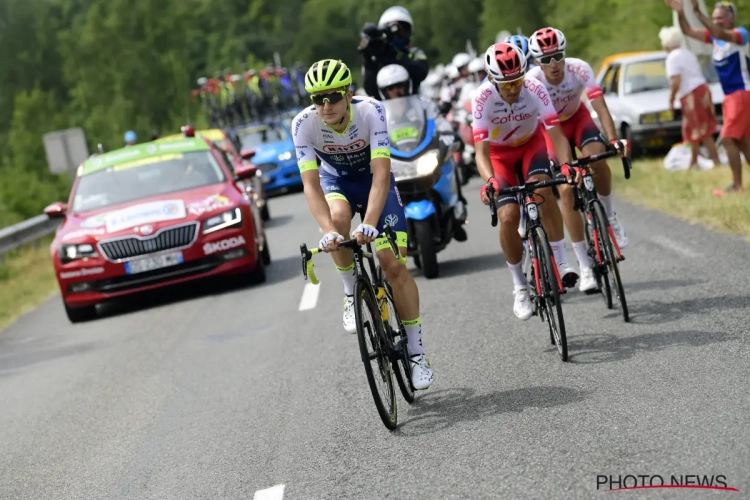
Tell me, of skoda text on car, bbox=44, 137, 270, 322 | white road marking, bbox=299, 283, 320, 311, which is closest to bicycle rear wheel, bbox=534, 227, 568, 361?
white road marking, bbox=299, 283, 320, 311

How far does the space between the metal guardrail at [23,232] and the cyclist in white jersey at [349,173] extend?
1324 centimetres

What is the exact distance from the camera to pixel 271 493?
6.06m

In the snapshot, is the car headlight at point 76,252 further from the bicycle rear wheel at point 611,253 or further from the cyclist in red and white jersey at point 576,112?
the bicycle rear wheel at point 611,253

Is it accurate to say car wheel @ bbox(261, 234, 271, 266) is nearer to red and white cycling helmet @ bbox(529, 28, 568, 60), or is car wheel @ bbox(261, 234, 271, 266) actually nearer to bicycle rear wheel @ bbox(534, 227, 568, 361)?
red and white cycling helmet @ bbox(529, 28, 568, 60)

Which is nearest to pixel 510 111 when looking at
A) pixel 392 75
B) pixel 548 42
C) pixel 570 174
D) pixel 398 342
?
pixel 570 174

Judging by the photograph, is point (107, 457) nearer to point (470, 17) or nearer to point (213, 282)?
point (213, 282)

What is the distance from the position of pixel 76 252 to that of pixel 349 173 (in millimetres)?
6704

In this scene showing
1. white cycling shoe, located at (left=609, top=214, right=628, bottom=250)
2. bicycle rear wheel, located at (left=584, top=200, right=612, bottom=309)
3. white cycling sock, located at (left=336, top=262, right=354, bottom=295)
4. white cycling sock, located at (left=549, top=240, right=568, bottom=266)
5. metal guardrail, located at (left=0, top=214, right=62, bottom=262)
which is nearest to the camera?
white cycling sock, located at (left=336, top=262, right=354, bottom=295)

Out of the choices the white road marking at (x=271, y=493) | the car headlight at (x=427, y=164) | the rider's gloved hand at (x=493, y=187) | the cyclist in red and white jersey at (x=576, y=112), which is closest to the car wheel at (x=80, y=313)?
the car headlight at (x=427, y=164)

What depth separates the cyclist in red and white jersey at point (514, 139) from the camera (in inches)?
330

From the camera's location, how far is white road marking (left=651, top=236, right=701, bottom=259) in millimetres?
11552

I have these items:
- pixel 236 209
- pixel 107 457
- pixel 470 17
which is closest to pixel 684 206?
pixel 236 209

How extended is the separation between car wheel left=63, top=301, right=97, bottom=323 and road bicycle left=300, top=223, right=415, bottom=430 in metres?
7.09

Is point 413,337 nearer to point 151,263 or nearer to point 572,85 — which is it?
point 572,85
